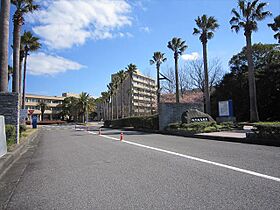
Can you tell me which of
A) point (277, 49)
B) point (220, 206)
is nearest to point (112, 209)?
point (220, 206)

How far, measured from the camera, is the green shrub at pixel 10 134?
38.4 ft

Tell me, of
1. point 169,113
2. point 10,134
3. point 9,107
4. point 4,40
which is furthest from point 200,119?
point 4,40

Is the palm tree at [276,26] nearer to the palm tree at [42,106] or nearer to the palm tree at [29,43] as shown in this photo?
the palm tree at [29,43]

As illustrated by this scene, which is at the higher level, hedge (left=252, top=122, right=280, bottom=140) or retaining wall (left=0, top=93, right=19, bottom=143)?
retaining wall (left=0, top=93, right=19, bottom=143)

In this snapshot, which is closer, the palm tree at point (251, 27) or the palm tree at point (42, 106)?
the palm tree at point (251, 27)

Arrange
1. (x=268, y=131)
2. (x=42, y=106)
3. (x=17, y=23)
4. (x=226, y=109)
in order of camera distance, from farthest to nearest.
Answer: (x=42, y=106) → (x=226, y=109) → (x=17, y=23) → (x=268, y=131)

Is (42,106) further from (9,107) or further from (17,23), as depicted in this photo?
(9,107)

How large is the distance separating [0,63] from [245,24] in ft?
79.8

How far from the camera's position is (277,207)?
13.0ft

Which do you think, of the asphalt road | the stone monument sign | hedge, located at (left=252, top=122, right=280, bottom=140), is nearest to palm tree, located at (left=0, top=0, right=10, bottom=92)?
the asphalt road

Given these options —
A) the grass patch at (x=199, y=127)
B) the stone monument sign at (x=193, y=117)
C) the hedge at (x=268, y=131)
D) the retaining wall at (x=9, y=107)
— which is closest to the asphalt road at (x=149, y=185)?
the hedge at (x=268, y=131)

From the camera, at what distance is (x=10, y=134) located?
12.0 metres

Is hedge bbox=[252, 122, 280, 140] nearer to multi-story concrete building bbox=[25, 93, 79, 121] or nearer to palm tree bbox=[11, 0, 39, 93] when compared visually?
palm tree bbox=[11, 0, 39, 93]

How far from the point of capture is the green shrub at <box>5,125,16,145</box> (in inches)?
460
